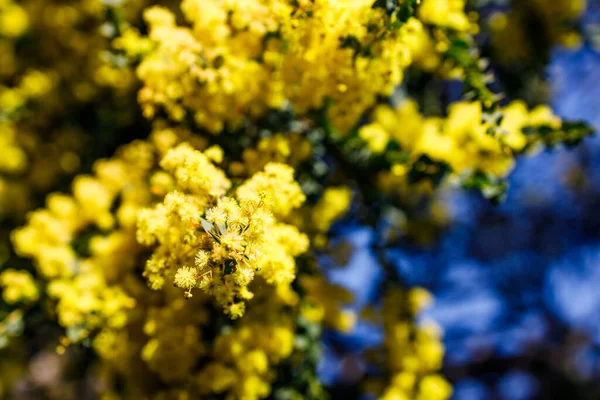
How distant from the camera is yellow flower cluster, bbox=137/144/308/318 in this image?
4.11 ft

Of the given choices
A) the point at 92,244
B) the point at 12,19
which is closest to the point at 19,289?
the point at 92,244

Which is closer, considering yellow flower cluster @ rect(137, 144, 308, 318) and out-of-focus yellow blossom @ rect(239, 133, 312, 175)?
yellow flower cluster @ rect(137, 144, 308, 318)

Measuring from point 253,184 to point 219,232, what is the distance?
25 cm

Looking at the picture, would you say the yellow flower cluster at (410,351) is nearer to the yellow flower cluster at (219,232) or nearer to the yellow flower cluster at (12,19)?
the yellow flower cluster at (219,232)

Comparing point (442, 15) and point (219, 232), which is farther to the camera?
point (442, 15)

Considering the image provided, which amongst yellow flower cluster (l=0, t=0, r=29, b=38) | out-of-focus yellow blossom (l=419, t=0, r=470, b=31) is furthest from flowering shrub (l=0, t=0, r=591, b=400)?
yellow flower cluster (l=0, t=0, r=29, b=38)

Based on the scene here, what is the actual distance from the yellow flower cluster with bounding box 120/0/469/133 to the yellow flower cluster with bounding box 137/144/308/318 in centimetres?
32

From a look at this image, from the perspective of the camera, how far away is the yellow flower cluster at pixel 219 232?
1.25m

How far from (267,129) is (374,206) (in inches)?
23.9

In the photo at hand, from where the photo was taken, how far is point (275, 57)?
72.3 inches

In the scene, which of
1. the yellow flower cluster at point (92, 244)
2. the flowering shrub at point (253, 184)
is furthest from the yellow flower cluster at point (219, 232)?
the yellow flower cluster at point (92, 244)

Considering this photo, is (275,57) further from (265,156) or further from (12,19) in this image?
(12,19)

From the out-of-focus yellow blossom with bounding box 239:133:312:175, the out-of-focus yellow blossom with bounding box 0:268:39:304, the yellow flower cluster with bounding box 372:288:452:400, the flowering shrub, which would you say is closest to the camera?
the flowering shrub

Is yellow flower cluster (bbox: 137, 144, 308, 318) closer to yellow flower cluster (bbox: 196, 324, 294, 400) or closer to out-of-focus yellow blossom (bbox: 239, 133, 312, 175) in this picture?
out-of-focus yellow blossom (bbox: 239, 133, 312, 175)
